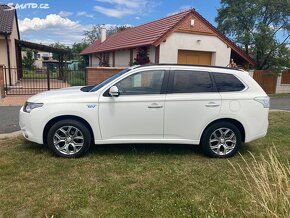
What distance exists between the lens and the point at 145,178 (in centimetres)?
423

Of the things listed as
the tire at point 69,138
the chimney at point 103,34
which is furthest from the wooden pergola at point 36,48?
the tire at point 69,138

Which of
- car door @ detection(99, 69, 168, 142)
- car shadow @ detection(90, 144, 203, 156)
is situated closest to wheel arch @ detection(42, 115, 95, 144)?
car door @ detection(99, 69, 168, 142)

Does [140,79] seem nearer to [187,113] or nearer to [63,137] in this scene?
[187,113]

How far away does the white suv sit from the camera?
4.82 metres

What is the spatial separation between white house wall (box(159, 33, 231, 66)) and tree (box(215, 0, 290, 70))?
289 centimetres

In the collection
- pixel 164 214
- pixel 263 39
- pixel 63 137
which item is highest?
pixel 263 39

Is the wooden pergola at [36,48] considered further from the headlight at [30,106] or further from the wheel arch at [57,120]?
the wheel arch at [57,120]

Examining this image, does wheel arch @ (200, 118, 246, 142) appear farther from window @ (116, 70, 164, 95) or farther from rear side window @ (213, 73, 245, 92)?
Answer: window @ (116, 70, 164, 95)

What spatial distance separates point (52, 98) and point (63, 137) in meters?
0.71

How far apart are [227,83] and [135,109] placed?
1.80 meters

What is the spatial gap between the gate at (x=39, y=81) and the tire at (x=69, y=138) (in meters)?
8.52

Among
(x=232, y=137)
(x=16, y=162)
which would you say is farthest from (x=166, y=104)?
(x=16, y=162)

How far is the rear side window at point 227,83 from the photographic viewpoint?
16.9 feet

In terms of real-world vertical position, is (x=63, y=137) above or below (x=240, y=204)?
above
